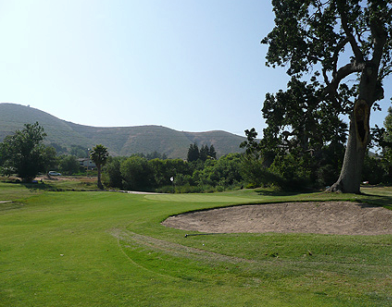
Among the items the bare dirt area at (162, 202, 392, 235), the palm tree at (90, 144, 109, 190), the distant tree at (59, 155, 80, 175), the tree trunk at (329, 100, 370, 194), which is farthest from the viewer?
the distant tree at (59, 155, 80, 175)

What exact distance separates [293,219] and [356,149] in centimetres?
886

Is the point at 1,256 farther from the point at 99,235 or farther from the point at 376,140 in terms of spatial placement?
the point at 376,140

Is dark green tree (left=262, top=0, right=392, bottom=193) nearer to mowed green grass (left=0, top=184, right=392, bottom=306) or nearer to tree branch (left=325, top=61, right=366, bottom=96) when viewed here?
tree branch (left=325, top=61, right=366, bottom=96)

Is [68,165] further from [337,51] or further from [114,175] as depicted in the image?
[337,51]

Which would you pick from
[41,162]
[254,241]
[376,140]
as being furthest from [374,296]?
[41,162]

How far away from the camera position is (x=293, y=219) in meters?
13.8

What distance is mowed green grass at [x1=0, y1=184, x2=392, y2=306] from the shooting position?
17.7 ft

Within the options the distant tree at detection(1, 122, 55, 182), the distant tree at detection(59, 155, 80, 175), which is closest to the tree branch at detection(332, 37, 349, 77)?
the distant tree at detection(1, 122, 55, 182)

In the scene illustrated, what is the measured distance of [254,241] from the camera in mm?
9344

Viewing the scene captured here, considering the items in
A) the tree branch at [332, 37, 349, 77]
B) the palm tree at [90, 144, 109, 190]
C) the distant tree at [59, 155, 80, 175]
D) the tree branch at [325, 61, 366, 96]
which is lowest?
the distant tree at [59, 155, 80, 175]

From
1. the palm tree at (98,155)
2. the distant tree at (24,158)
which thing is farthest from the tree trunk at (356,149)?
the distant tree at (24,158)

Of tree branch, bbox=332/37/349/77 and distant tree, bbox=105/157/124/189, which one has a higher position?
tree branch, bbox=332/37/349/77

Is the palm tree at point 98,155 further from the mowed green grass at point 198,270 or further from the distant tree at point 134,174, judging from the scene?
the mowed green grass at point 198,270

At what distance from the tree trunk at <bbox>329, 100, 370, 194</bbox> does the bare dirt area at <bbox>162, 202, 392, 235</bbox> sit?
5.44m
